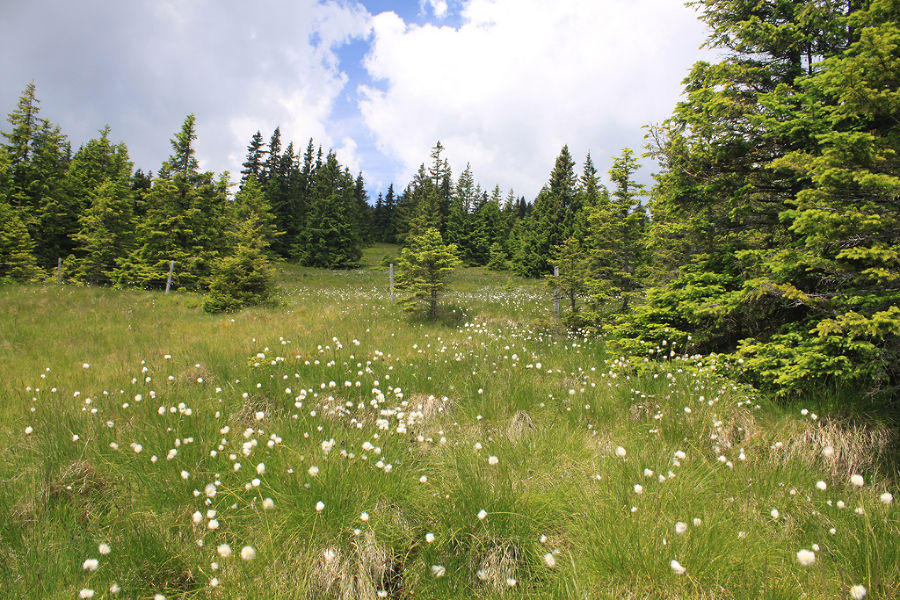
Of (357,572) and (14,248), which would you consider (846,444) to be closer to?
(357,572)

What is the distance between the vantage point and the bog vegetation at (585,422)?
2.40 m

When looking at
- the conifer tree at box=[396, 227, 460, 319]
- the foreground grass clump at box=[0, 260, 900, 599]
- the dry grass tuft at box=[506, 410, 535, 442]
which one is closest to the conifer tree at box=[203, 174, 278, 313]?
the conifer tree at box=[396, 227, 460, 319]

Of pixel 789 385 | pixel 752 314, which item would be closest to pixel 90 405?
pixel 789 385

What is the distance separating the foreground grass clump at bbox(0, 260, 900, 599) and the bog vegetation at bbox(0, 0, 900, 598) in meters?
0.02

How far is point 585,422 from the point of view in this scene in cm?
480

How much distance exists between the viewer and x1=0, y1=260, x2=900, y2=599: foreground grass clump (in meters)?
2.26

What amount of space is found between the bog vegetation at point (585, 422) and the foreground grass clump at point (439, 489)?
25 mm

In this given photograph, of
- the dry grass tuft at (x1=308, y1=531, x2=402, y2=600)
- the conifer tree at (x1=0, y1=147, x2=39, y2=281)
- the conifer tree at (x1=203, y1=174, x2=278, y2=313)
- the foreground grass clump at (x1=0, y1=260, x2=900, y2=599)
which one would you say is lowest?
the dry grass tuft at (x1=308, y1=531, x2=402, y2=600)

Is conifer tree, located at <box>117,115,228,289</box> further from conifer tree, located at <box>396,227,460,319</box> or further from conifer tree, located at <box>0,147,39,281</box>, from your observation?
conifer tree, located at <box>396,227,460,319</box>

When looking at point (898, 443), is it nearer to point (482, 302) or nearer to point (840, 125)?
point (840, 125)

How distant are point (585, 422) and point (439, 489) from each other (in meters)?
2.52

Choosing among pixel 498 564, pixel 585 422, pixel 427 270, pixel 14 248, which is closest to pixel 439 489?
pixel 498 564

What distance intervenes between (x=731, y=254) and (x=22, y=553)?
8.24 m

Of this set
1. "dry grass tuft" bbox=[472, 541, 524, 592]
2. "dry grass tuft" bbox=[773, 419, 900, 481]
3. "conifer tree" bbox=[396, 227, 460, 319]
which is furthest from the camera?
"conifer tree" bbox=[396, 227, 460, 319]
